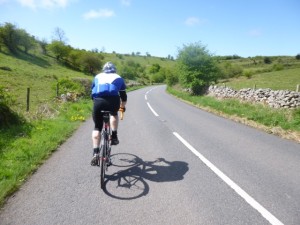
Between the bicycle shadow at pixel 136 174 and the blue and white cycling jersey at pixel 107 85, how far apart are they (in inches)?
67.4

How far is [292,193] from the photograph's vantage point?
4.75 metres

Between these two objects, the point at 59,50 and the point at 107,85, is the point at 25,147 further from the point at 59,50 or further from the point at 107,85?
the point at 59,50

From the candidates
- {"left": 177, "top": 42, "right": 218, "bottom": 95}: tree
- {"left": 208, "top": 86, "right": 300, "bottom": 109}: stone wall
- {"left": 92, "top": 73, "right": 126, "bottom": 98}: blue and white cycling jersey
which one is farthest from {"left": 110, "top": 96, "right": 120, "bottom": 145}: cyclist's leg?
{"left": 177, "top": 42, "right": 218, "bottom": 95}: tree

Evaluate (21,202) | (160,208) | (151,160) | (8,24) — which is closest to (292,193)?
(160,208)

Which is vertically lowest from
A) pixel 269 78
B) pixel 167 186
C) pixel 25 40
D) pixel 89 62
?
pixel 167 186

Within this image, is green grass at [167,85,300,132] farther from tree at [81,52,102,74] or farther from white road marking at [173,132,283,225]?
tree at [81,52,102,74]

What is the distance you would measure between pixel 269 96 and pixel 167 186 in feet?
46.3

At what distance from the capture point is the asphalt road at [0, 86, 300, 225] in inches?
153

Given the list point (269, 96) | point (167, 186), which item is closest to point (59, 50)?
point (269, 96)

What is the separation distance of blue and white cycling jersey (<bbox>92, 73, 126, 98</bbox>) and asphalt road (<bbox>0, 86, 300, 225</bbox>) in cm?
171

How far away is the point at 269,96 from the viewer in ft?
55.3

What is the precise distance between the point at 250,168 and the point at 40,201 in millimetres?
4460

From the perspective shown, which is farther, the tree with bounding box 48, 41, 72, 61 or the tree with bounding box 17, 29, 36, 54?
the tree with bounding box 48, 41, 72, 61

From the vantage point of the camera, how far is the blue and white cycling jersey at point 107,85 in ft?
17.1
